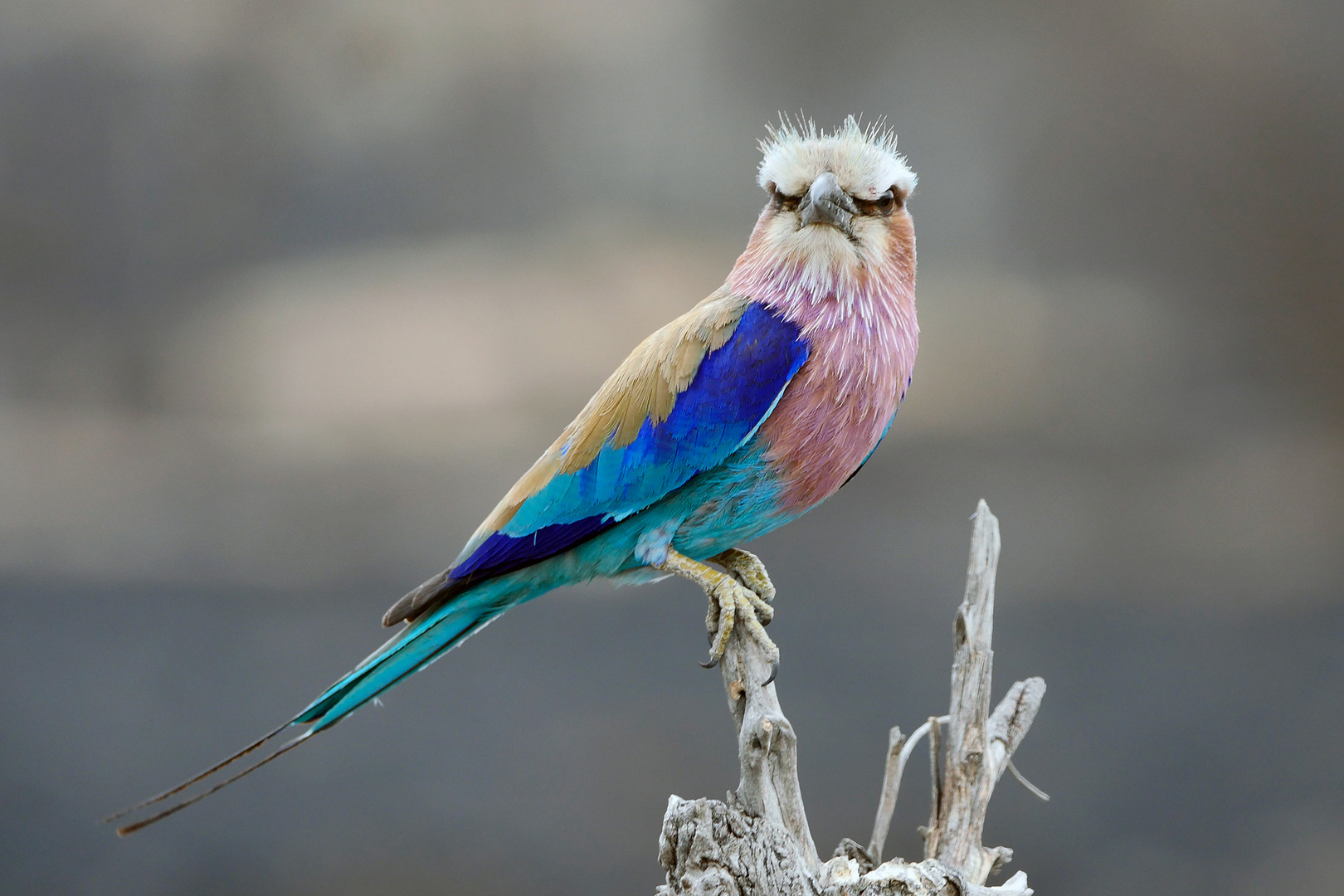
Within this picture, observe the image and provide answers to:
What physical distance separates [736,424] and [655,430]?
148 millimetres

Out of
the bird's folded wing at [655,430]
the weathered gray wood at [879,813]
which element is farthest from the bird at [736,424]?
the weathered gray wood at [879,813]

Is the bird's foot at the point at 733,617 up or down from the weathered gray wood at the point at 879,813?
up

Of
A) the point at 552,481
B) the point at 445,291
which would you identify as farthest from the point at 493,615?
the point at 445,291

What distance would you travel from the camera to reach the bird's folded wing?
1801 millimetres

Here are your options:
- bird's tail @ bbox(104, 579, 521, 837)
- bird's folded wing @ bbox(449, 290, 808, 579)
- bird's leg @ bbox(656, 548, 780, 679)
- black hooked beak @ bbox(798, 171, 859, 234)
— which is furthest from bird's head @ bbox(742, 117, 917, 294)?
bird's tail @ bbox(104, 579, 521, 837)

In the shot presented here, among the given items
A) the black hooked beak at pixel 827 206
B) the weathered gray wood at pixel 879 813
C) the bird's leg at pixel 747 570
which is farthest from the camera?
the bird's leg at pixel 747 570

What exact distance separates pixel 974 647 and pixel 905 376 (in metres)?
0.54

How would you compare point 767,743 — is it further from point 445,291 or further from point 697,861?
point 445,291

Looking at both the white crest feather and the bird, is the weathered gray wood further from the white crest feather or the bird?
the white crest feather

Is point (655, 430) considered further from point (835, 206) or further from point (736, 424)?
point (835, 206)

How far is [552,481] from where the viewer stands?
6.25 feet

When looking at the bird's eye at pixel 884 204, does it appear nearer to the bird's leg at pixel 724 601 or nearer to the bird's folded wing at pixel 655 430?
the bird's folded wing at pixel 655 430

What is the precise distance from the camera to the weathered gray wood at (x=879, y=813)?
165 centimetres

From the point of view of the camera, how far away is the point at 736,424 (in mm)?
1794
